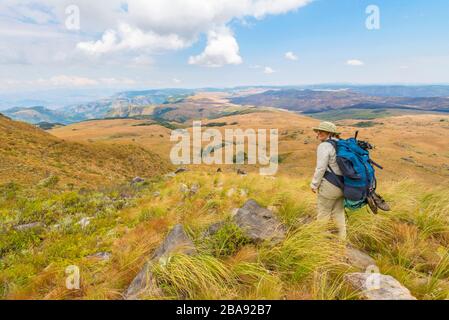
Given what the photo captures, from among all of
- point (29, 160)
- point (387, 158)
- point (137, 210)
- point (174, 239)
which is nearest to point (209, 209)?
point (137, 210)

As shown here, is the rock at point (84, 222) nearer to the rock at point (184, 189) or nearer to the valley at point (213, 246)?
the valley at point (213, 246)

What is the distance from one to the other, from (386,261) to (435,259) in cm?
101

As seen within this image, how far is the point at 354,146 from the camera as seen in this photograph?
15.9 ft

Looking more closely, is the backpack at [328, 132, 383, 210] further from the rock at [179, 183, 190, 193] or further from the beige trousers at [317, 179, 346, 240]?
the rock at [179, 183, 190, 193]

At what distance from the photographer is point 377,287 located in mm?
3436

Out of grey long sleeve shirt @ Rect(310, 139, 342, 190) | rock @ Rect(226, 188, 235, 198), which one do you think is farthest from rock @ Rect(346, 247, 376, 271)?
rock @ Rect(226, 188, 235, 198)

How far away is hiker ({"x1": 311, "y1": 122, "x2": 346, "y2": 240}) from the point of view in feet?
16.4

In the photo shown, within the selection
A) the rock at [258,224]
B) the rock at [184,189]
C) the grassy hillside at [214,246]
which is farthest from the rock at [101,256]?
the rock at [184,189]

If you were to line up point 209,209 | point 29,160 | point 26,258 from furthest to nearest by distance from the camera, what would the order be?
1. point 29,160
2. point 209,209
3. point 26,258

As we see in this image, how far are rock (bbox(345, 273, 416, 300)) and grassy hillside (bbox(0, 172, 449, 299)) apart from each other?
0.57 feet

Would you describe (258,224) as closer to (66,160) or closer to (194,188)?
(194,188)

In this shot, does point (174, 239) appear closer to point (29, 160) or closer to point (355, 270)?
point (355, 270)

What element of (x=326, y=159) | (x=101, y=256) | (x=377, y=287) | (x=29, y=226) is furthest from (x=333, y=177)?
(x=29, y=226)

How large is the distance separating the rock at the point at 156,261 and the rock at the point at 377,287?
2.64 meters
